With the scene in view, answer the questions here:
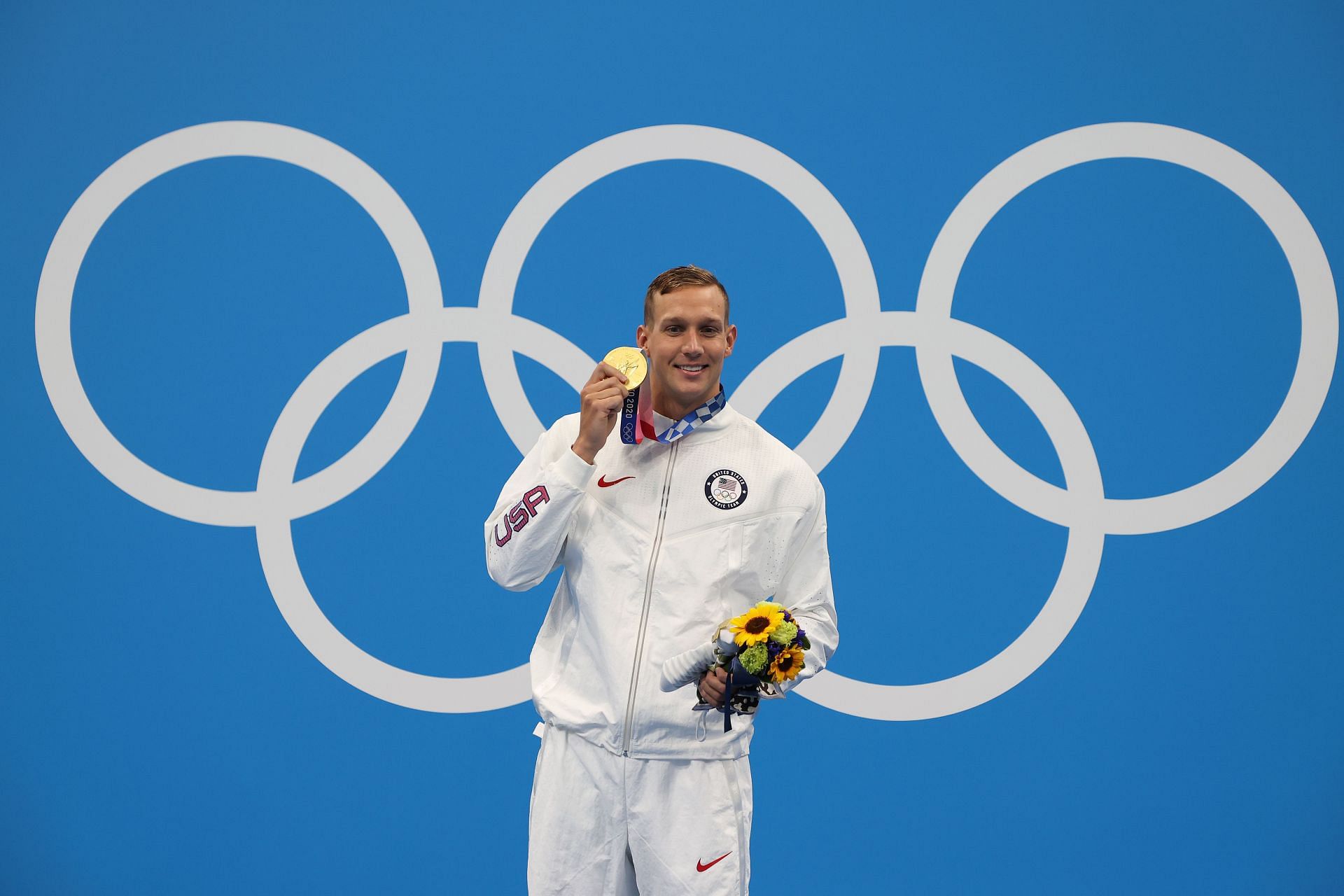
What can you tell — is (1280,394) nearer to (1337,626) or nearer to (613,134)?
(1337,626)

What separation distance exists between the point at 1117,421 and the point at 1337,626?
3.42 feet

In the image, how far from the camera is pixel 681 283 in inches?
97.3

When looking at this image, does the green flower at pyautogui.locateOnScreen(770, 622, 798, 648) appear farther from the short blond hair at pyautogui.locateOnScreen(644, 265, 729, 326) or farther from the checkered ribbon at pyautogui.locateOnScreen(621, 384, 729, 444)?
the short blond hair at pyautogui.locateOnScreen(644, 265, 729, 326)

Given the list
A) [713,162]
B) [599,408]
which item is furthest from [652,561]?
[713,162]

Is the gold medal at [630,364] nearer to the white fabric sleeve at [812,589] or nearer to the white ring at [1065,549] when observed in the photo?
the white fabric sleeve at [812,589]

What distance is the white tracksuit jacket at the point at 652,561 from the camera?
2348mm

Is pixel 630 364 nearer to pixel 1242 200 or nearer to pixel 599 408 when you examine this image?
pixel 599 408

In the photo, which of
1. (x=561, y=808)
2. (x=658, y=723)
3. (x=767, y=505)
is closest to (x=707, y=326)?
→ (x=767, y=505)

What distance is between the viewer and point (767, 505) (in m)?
2.50

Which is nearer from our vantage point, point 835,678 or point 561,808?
point 561,808

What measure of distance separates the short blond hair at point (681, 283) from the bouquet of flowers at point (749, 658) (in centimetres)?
71

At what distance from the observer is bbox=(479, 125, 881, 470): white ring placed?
152 inches

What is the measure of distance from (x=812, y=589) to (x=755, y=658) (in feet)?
1.29

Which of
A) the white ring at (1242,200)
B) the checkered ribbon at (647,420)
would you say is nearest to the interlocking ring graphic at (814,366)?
the white ring at (1242,200)
